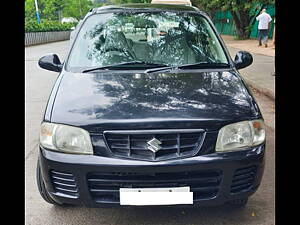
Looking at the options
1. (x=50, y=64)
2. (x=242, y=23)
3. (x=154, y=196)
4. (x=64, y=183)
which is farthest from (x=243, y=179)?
(x=242, y=23)

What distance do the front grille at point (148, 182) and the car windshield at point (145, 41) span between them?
122 cm

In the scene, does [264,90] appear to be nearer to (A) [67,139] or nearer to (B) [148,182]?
(B) [148,182]

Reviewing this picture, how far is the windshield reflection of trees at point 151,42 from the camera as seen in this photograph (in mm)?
3656

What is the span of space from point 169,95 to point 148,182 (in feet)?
2.35

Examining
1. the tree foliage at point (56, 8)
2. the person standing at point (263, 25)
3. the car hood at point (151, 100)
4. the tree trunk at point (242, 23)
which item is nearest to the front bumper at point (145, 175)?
the car hood at point (151, 100)

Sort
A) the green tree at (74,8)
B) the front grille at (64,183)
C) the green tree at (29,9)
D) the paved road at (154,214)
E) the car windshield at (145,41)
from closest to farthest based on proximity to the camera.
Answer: the front grille at (64,183) < the paved road at (154,214) < the car windshield at (145,41) < the green tree at (29,9) < the green tree at (74,8)

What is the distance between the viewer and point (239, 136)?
2.72 metres

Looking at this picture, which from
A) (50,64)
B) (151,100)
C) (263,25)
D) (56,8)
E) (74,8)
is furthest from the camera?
(74,8)

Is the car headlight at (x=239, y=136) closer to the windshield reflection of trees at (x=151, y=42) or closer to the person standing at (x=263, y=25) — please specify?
the windshield reflection of trees at (x=151, y=42)

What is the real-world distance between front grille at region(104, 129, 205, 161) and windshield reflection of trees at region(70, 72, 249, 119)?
13 cm
